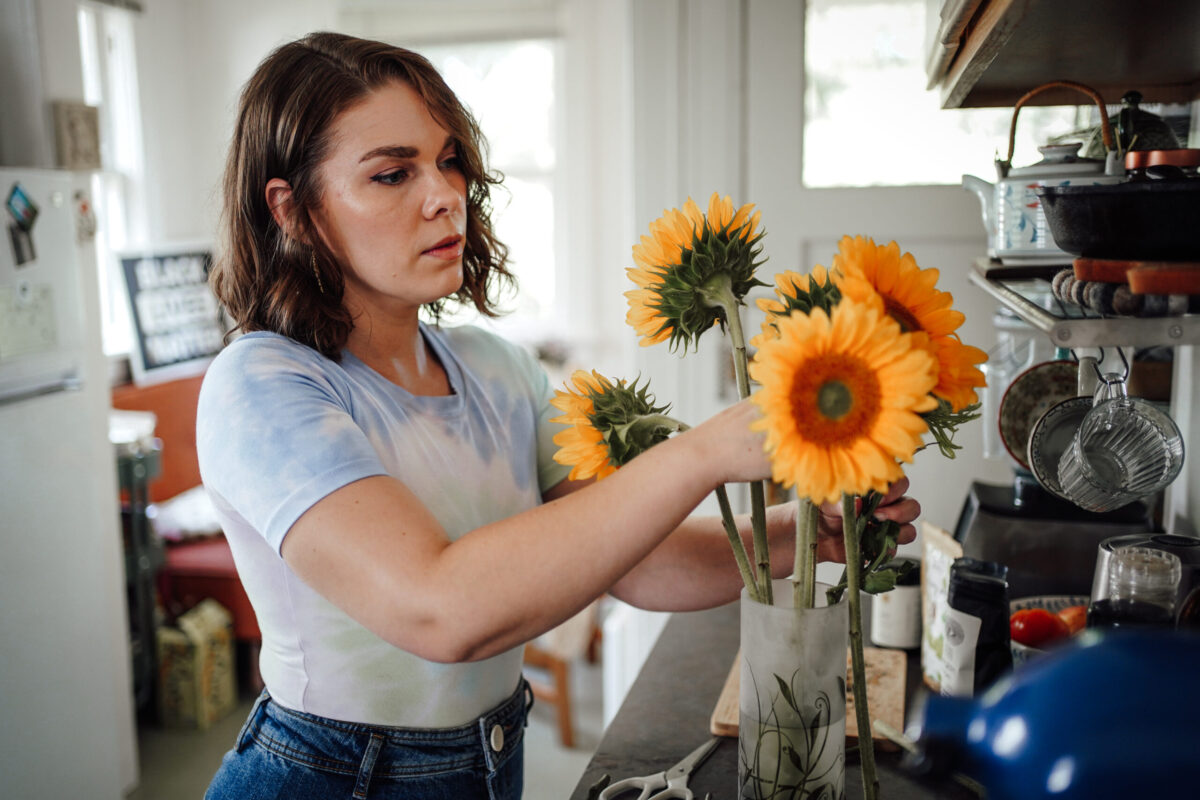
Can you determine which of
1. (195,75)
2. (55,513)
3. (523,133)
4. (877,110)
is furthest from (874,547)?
(195,75)

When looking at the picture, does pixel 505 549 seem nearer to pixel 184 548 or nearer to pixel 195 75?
pixel 184 548

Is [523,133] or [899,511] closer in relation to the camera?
[899,511]

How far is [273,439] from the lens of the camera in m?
0.87

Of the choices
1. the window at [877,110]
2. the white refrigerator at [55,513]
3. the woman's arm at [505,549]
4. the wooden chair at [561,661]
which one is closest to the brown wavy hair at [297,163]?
the woman's arm at [505,549]

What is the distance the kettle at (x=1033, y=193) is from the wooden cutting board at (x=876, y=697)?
55cm

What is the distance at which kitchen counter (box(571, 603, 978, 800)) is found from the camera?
3.32ft

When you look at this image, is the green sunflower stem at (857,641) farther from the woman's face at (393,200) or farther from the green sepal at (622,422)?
the woman's face at (393,200)

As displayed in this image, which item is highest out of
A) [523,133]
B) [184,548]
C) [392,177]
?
[523,133]

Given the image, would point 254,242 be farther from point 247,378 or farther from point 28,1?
point 28,1

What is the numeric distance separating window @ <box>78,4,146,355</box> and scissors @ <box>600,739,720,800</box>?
11.0 ft

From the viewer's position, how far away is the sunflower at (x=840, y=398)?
55cm

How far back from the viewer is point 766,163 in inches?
89.2

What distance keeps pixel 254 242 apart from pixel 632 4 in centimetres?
143

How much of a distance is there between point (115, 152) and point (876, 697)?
12.2 ft
